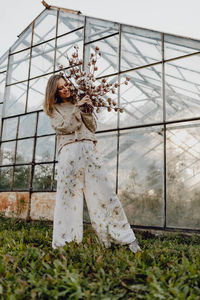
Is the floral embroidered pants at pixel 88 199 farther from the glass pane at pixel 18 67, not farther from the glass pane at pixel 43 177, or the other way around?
the glass pane at pixel 18 67

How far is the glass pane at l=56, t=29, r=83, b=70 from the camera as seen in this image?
543cm

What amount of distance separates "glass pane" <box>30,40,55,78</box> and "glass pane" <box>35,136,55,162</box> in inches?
62.7

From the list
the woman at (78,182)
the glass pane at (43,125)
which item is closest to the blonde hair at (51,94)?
the woman at (78,182)

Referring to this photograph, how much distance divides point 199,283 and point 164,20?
166 inches

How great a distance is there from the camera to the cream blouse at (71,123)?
8.55ft

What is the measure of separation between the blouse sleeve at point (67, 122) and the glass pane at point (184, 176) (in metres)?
1.77

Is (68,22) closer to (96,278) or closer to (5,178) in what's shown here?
(5,178)

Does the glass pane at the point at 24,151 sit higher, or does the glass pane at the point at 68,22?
the glass pane at the point at 68,22

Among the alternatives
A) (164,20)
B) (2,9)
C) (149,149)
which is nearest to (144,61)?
(164,20)

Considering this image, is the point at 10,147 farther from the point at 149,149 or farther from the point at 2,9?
the point at 149,149

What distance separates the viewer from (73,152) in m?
2.64

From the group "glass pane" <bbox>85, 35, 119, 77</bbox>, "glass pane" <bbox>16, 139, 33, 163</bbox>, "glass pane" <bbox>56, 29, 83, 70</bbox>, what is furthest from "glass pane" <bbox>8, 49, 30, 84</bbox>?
"glass pane" <bbox>85, 35, 119, 77</bbox>

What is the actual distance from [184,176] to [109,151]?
133cm

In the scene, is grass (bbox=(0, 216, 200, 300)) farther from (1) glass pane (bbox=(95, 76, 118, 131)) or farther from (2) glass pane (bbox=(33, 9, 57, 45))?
(2) glass pane (bbox=(33, 9, 57, 45))
